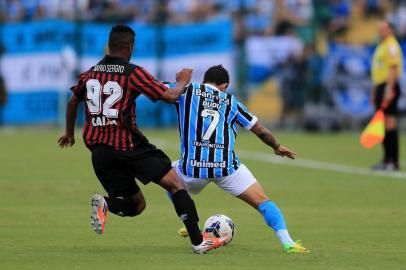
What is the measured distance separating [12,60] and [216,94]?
20888mm

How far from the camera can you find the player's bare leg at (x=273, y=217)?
9375 mm

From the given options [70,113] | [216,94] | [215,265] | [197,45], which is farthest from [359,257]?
[197,45]

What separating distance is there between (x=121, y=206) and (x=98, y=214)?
457 millimetres

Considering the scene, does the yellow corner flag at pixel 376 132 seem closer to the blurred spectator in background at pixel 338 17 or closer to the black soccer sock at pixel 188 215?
the black soccer sock at pixel 188 215

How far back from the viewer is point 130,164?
941cm

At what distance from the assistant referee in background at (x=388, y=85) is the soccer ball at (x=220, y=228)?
859 centimetres

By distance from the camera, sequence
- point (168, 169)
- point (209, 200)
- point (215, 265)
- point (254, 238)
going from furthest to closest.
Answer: point (209, 200), point (254, 238), point (168, 169), point (215, 265)

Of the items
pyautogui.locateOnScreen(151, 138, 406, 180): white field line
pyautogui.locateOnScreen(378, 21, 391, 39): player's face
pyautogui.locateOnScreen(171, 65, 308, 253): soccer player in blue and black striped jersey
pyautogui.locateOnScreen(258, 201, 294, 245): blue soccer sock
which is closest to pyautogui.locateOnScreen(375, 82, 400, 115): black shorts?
pyautogui.locateOnScreen(378, 21, 391, 39): player's face

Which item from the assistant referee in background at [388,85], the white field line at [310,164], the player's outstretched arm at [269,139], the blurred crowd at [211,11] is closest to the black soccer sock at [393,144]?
the assistant referee in background at [388,85]

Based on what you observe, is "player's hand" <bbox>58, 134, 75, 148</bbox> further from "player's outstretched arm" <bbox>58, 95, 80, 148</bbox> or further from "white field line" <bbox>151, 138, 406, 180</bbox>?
"white field line" <bbox>151, 138, 406, 180</bbox>

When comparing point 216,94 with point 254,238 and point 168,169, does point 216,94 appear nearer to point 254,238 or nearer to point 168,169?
point 168,169

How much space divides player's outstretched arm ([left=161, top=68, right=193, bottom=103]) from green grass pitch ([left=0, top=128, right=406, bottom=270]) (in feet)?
4.55

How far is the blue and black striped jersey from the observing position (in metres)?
9.57

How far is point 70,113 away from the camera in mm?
9828
